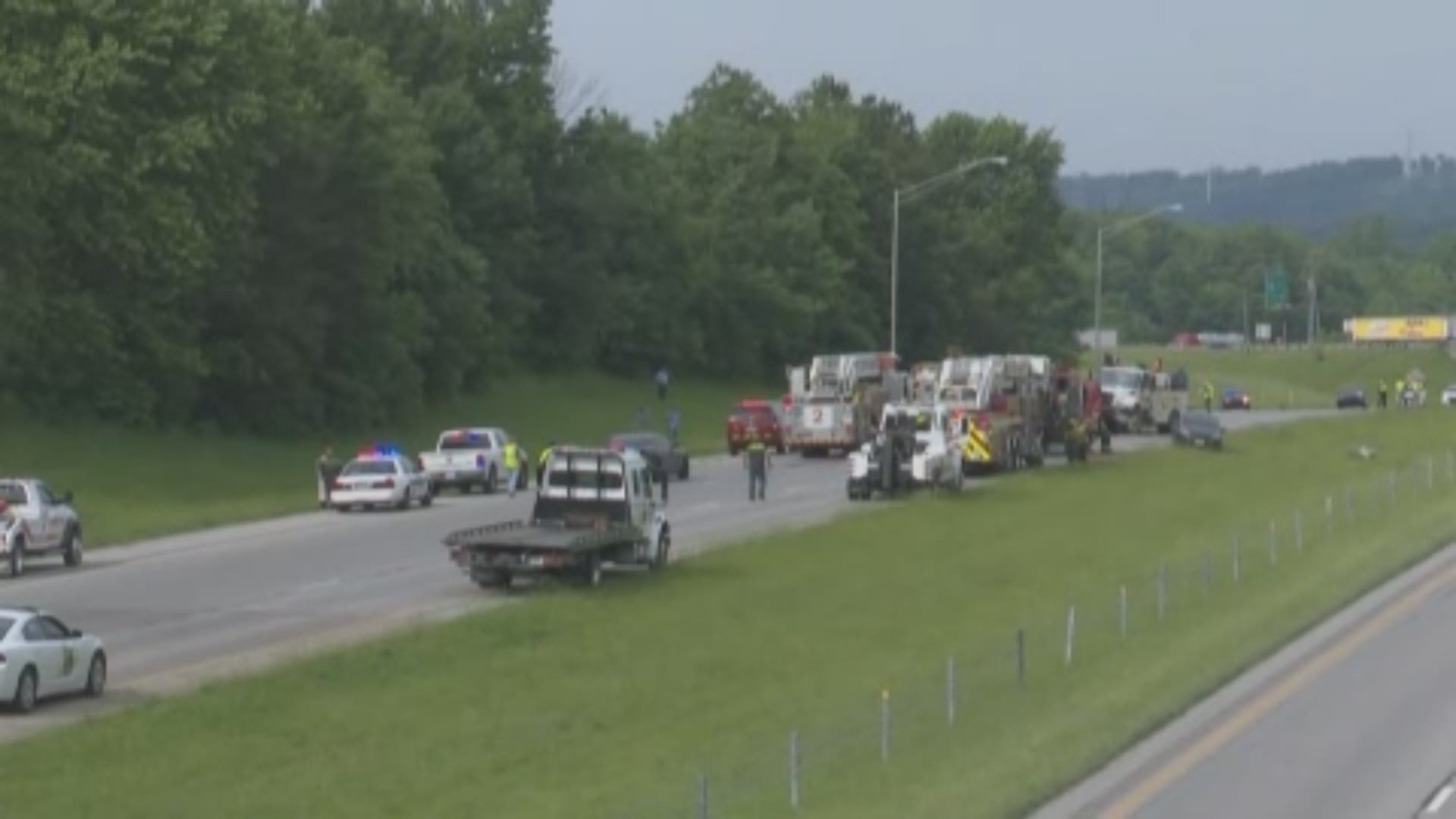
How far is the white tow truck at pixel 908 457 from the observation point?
219 ft

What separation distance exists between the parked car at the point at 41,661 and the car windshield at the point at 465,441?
3864 cm

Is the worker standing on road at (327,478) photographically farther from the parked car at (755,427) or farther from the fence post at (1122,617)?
the fence post at (1122,617)

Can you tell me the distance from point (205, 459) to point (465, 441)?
327 inches

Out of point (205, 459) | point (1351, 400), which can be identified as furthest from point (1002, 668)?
point (1351, 400)

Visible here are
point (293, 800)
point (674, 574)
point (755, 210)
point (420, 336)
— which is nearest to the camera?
point (293, 800)

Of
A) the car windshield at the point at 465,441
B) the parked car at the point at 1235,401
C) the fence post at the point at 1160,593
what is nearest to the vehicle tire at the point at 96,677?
the fence post at the point at 1160,593

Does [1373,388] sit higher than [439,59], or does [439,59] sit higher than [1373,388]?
[439,59]

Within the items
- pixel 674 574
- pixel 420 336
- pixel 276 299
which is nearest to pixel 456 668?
pixel 674 574

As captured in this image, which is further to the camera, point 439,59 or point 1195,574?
point 439,59

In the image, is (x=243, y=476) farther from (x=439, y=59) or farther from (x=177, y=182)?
(x=439, y=59)

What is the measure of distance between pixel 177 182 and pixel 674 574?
105 ft

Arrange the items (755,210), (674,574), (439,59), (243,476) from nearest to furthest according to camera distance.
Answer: (674,574), (243,476), (439,59), (755,210)

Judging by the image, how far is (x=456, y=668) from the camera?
35.3 metres

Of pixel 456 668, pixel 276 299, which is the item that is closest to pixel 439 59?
pixel 276 299
